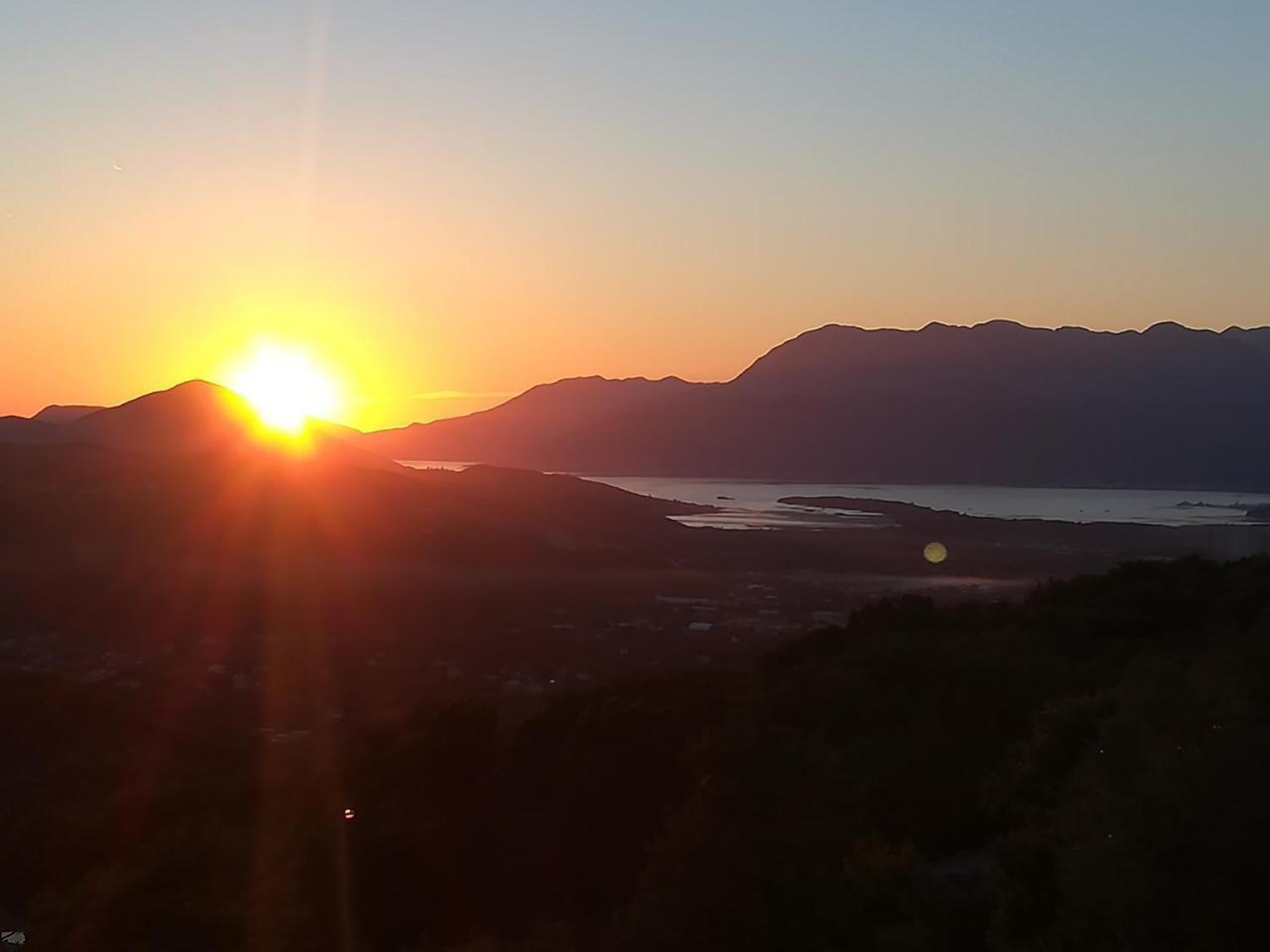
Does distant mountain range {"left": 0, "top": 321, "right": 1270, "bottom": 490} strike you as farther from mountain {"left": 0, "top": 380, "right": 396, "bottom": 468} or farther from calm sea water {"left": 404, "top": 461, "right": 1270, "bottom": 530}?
calm sea water {"left": 404, "top": 461, "right": 1270, "bottom": 530}

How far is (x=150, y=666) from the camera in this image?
30547 mm

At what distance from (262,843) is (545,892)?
8.87 ft

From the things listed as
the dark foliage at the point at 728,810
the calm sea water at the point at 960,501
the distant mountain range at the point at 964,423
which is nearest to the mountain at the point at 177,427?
the distant mountain range at the point at 964,423

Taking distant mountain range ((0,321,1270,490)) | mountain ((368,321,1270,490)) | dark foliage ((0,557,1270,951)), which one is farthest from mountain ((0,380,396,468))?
dark foliage ((0,557,1270,951))

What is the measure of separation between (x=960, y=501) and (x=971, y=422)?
51.4 meters

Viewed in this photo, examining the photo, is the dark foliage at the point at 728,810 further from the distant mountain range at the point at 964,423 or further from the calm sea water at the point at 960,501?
the distant mountain range at the point at 964,423

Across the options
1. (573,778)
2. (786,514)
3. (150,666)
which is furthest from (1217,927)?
(786,514)

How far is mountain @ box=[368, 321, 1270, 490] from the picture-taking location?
145 m

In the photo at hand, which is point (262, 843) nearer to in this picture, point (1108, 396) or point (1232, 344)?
point (1108, 396)

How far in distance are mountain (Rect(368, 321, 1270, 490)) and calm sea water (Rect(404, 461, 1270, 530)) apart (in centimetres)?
922

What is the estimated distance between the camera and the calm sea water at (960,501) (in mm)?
84438

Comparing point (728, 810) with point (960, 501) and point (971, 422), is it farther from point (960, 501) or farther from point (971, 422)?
point (971, 422)

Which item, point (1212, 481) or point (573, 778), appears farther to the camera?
point (1212, 481)

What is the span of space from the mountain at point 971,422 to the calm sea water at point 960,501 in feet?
30.3
